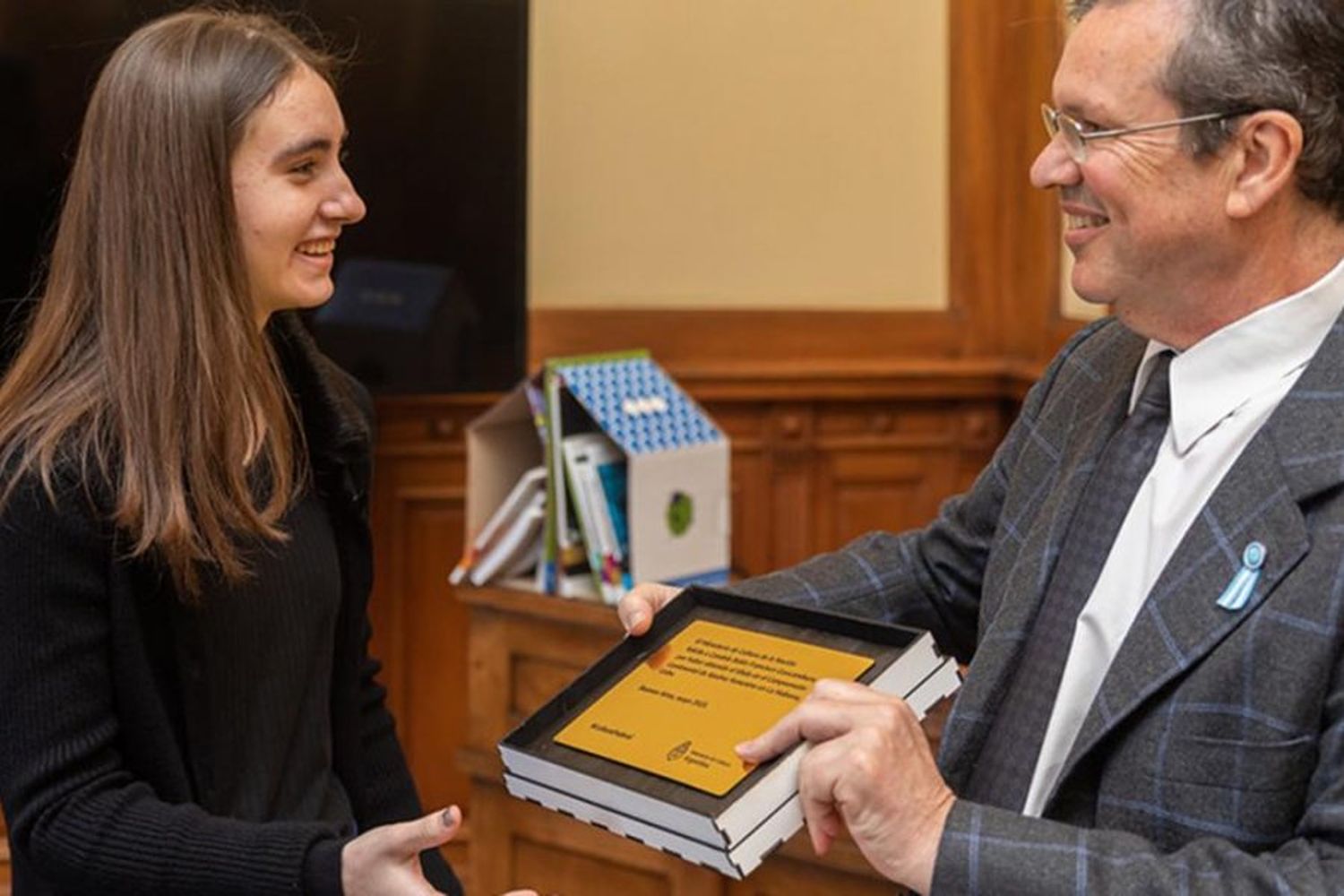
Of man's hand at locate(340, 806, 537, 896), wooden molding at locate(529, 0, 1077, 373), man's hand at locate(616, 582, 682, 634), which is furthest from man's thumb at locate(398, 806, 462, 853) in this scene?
wooden molding at locate(529, 0, 1077, 373)

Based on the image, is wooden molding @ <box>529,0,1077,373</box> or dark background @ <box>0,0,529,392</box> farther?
wooden molding @ <box>529,0,1077,373</box>

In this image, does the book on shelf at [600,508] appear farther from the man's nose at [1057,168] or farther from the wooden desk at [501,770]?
the man's nose at [1057,168]

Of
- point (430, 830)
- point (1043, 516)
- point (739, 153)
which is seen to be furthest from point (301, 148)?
point (739, 153)

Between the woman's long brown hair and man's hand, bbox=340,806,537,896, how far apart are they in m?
0.30

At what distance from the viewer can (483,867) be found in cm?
321

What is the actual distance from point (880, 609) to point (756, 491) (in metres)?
2.16

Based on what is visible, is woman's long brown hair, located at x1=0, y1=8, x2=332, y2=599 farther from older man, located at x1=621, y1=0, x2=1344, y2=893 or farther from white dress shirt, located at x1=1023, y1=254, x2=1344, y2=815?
white dress shirt, located at x1=1023, y1=254, x2=1344, y2=815

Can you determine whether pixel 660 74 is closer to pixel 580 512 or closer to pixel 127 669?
pixel 580 512

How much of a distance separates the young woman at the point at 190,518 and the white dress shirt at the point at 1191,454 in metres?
0.55

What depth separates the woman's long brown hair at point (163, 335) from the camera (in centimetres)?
164

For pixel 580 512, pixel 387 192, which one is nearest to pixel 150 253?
pixel 580 512

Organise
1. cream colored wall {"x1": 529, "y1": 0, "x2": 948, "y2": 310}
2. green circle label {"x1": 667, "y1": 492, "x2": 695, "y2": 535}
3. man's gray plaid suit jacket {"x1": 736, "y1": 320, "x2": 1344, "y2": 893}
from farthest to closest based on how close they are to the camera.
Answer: cream colored wall {"x1": 529, "y1": 0, "x2": 948, "y2": 310} → green circle label {"x1": 667, "y1": 492, "x2": 695, "y2": 535} → man's gray plaid suit jacket {"x1": 736, "y1": 320, "x2": 1344, "y2": 893}

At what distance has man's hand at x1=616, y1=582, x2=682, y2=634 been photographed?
1.64m

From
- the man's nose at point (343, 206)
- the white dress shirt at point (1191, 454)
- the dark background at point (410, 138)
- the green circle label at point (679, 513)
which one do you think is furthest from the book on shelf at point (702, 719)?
the dark background at point (410, 138)
